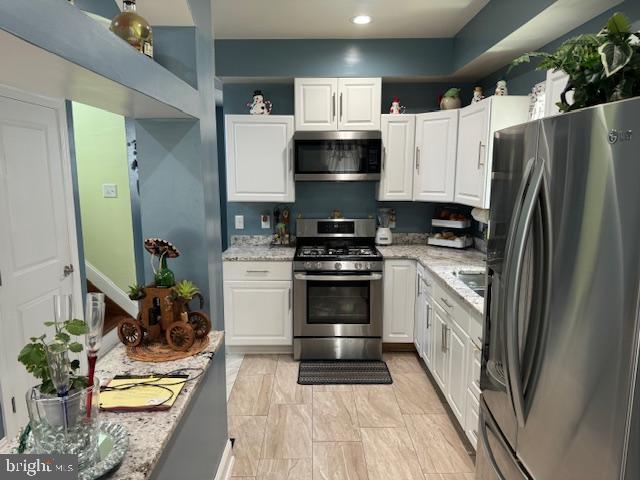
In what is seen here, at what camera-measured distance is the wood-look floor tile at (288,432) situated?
8.08 ft

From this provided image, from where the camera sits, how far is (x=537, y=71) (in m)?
2.72

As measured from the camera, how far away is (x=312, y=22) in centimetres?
316

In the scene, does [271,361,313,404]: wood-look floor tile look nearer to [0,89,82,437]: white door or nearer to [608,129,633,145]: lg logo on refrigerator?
[0,89,82,437]: white door

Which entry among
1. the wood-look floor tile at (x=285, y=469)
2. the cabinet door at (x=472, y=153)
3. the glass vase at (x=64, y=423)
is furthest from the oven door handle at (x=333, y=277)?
the glass vase at (x=64, y=423)

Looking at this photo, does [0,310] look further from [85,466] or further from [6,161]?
[85,466]

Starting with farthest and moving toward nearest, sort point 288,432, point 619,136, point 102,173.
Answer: point 102,173
point 288,432
point 619,136

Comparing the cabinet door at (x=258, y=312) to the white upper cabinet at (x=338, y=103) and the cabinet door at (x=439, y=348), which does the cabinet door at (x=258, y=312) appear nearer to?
the cabinet door at (x=439, y=348)

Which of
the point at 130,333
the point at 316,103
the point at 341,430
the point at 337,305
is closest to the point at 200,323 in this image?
the point at 130,333

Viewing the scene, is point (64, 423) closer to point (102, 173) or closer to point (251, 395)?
point (251, 395)

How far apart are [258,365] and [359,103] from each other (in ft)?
7.73

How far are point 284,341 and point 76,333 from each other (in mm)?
2797

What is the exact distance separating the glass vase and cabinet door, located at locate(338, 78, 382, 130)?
3.02 m

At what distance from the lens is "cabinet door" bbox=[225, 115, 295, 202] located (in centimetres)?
363

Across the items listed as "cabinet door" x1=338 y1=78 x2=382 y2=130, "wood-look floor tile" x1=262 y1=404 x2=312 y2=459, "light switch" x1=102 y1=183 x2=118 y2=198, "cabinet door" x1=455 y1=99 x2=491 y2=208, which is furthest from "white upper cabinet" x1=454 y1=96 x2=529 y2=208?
"light switch" x1=102 y1=183 x2=118 y2=198
